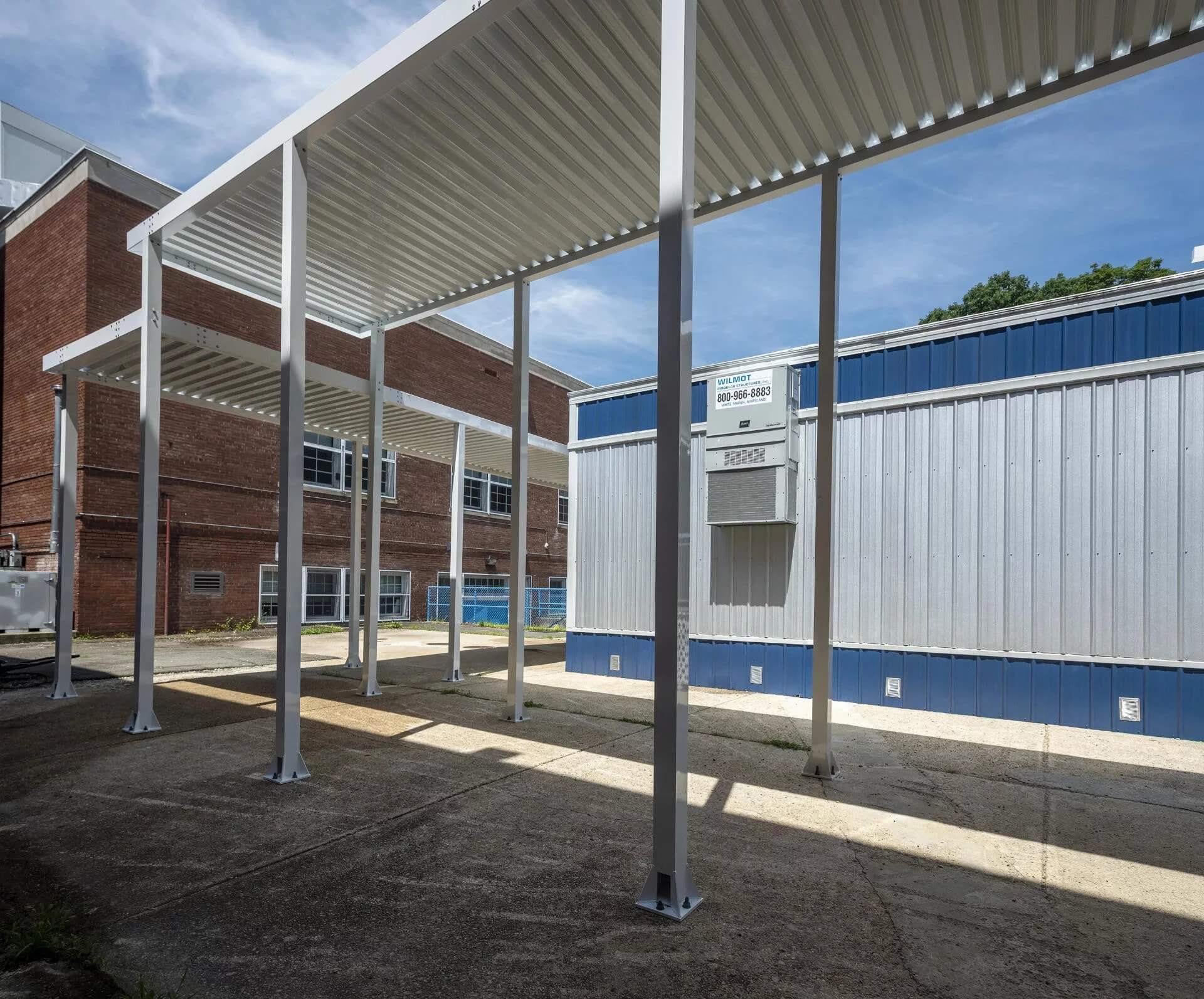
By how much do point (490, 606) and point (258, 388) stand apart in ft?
46.0

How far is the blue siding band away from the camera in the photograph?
6852mm

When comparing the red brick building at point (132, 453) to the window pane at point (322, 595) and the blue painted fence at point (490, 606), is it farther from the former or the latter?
the blue painted fence at point (490, 606)

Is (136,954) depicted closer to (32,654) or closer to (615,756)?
(615,756)

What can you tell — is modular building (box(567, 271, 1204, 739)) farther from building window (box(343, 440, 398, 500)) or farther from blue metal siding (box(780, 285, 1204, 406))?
building window (box(343, 440, 398, 500))

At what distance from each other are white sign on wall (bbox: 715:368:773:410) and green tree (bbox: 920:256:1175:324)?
2452 cm

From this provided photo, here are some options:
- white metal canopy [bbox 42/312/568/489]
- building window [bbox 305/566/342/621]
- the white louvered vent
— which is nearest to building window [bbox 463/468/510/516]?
building window [bbox 305/566/342/621]

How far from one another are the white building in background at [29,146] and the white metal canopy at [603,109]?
2316 centimetres

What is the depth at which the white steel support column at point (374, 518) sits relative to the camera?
26.8 feet

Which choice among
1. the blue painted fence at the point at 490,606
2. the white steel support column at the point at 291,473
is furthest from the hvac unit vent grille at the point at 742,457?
the blue painted fence at the point at 490,606

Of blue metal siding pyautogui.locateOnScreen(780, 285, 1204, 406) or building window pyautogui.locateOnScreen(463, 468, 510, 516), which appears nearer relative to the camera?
blue metal siding pyautogui.locateOnScreen(780, 285, 1204, 406)

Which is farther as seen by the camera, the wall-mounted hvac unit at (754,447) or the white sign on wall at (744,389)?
the white sign on wall at (744,389)

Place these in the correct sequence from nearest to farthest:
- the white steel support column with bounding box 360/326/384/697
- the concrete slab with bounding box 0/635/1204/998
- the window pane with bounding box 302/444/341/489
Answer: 1. the concrete slab with bounding box 0/635/1204/998
2. the white steel support column with bounding box 360/326/384/697
3. the window pane with bounding box 302/444/341/489

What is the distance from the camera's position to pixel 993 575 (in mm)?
7715

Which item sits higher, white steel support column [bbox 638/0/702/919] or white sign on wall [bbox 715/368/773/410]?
white sign on wall [bbox 715/368/773/410]
